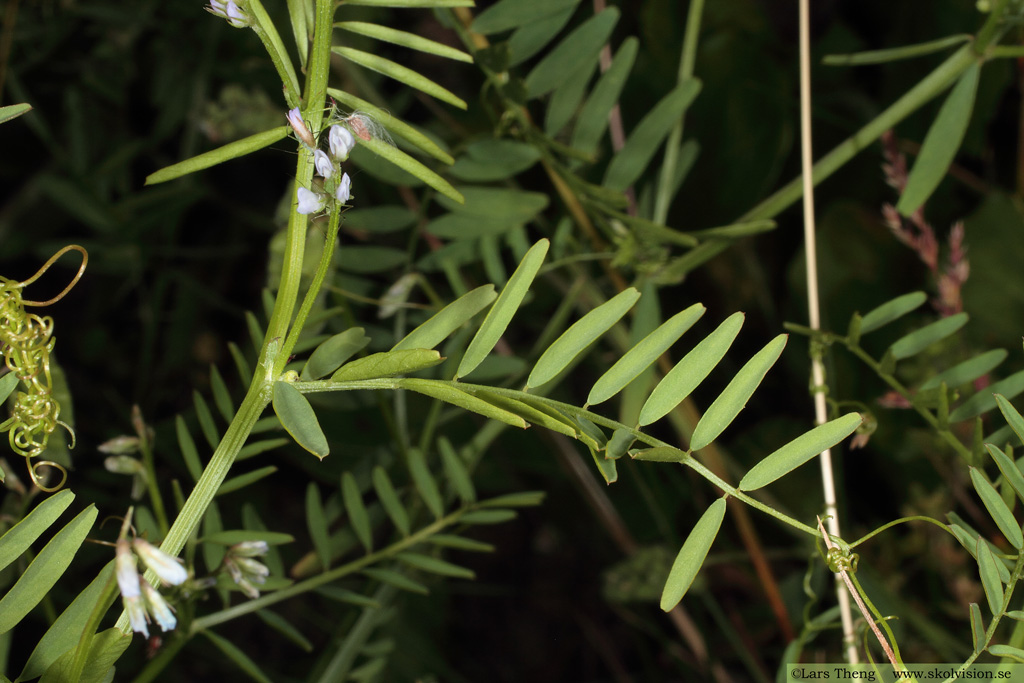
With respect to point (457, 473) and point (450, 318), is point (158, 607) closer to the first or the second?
point (450, 318)

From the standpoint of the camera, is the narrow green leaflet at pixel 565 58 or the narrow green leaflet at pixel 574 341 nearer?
the narrow green leaflet at pixel 574 341

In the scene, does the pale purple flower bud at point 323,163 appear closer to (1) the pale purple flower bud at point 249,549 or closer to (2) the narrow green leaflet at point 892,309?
(1) the pale purple flower bud at point 249,549

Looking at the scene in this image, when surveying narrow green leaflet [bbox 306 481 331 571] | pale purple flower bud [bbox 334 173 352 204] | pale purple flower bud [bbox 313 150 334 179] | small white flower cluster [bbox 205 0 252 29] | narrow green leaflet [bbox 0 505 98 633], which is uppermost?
small white flower cluster [bbox 205 0 252 29]

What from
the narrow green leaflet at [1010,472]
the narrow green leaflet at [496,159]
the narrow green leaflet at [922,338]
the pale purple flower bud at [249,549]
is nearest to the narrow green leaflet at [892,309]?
the narrow green leaflet at [922,338]

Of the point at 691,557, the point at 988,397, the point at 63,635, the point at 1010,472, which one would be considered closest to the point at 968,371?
the point at 988,397

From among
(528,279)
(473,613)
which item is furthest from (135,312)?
(528,279)

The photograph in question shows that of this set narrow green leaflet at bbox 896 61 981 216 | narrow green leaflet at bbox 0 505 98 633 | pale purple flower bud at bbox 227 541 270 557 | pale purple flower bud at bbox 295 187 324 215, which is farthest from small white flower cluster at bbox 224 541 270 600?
narrow green leaflet at bbox 896 61 981 216

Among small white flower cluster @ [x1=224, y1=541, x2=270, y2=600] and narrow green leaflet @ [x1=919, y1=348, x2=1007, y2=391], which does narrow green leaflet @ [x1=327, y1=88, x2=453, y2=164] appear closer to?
small white flower cluster @ [x1=224, y1=541, x2=270, y2=600]
